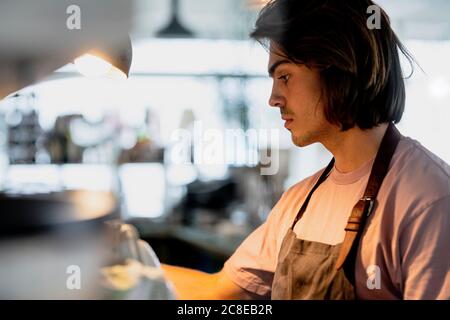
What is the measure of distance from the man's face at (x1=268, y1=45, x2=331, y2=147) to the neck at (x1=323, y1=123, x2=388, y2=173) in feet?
0.09

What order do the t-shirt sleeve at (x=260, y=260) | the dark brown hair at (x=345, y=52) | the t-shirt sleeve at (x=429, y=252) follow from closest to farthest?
1. the t-shirt sleeve at (x=429, y=252)
2. the dark brown hair at (x=345, y=52)
3. the t-shirt sleeve at (x=260, y=260)

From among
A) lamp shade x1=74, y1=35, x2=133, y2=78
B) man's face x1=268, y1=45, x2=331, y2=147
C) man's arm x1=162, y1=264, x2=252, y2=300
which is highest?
lamp shade x1=74, y1=35, x2=133, y2=78

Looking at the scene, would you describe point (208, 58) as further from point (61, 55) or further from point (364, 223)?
point (364, 223)

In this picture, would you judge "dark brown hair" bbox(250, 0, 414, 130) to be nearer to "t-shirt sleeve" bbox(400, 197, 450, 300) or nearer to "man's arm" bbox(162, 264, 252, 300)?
"t-shirt sleeve" bbox(400, 197, 450, 300)

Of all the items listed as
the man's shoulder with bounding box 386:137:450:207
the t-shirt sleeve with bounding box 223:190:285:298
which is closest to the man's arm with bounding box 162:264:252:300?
the t-shirt sleeve with bounding box 223:190:285:298

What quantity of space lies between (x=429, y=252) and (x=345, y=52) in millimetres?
369

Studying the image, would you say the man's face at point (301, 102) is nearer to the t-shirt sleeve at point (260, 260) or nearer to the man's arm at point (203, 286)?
the t-shirt sleeve at point (260, 260)

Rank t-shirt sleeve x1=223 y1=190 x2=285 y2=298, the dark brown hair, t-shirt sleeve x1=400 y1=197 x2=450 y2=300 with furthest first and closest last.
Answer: t-shirt sleeve x1=223 y1=190 x2=285 y2=298 < the dark brown hair < t-shirt sleeve x1=400 y1=197 x2=450 y2=300

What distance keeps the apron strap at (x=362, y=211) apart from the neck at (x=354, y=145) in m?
0.03

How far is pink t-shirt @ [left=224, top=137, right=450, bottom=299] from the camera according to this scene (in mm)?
904

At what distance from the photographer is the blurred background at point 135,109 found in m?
1.22

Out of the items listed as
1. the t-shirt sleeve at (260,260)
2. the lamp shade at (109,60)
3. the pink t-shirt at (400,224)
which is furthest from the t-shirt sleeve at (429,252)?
the lamp shade at (109,60)

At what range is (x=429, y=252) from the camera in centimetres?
90

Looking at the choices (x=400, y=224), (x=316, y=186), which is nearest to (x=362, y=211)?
(x=400, y=224)
